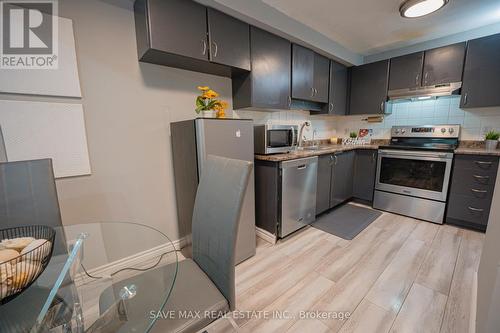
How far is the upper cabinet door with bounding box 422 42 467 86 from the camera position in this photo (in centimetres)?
240

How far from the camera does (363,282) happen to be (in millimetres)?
1586

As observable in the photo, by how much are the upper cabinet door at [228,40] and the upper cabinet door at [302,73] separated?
726 millimetres

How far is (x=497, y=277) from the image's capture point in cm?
88

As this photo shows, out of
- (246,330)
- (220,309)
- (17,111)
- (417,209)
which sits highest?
(17,111)

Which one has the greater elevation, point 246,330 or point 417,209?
point 417,209

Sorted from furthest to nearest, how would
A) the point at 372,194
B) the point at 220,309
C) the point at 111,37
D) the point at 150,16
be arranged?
the point at 372,194 → the point at 111,37 → the point at 150,16 → the point at 220,309

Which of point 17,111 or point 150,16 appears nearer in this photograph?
point 17,111

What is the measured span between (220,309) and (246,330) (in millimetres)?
551

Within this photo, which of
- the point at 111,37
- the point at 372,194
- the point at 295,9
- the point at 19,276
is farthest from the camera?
the point at 372,194

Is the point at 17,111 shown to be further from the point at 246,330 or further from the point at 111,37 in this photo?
the point at 246,330

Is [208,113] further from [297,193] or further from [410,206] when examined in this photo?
[410,206]

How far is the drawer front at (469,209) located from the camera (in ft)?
7.16

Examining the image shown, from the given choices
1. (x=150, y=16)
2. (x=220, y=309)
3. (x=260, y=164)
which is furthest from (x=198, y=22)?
(x=220, y=309)

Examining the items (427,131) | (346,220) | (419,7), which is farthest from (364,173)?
(419,7)
